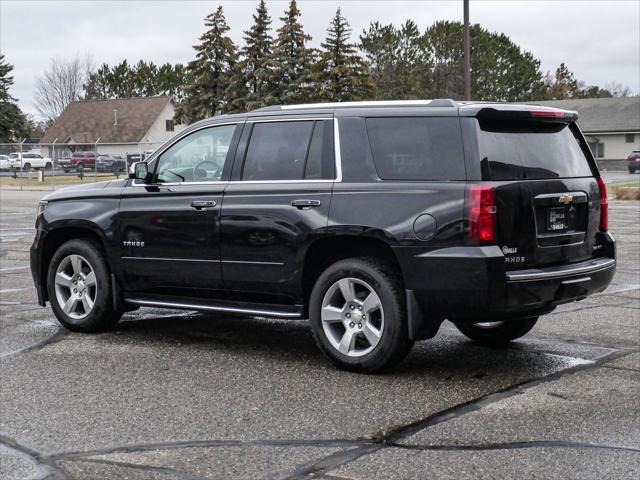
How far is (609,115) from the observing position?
7844cm

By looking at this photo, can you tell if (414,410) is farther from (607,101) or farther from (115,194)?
(607,101)

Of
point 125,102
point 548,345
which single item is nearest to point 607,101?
point 125,102

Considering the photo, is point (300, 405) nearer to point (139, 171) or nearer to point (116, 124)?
point (139, 171)

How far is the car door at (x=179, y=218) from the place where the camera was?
7.18 m

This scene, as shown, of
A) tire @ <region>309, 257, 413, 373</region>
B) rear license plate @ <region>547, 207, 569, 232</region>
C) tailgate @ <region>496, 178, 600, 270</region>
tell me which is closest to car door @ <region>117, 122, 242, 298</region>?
tire @ <region>309, 257, 413, 373</region>

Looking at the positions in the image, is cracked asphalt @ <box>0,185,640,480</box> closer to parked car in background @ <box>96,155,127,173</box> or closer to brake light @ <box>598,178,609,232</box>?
brake light @ <box>598,178,609,232</box>

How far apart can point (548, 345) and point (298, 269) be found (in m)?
2.24

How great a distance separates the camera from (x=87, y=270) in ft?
26.6

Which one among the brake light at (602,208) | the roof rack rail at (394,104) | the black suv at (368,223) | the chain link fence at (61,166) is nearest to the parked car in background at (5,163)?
the chain link fence at (61,166)

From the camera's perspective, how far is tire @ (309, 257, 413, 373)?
6.22 meters

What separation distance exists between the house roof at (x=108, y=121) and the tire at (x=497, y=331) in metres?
76.6

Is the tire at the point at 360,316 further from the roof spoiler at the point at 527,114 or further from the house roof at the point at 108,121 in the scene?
the house roof at the point at 108,121

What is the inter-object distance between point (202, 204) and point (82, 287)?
1.61m

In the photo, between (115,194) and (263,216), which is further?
(115,194)
